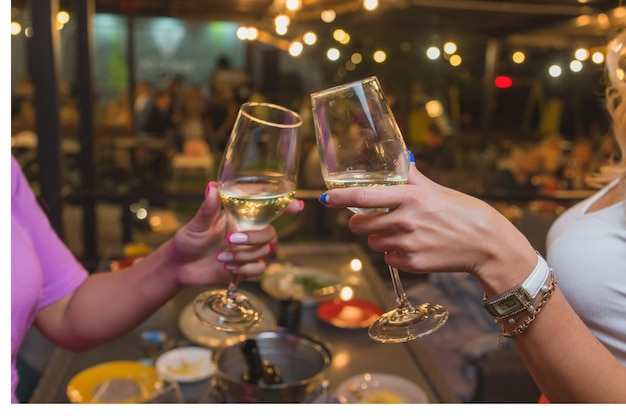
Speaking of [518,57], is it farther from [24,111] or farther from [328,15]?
[24,111]

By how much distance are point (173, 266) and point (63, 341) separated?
0.33 m

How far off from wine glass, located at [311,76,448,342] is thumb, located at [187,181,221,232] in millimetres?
216

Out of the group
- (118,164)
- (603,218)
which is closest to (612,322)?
(603,218)

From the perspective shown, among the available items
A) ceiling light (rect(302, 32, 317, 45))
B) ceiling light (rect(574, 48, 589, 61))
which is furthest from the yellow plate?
ceiling light (rect(302, 32, 317, 45))

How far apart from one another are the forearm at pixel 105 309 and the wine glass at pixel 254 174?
8.7 inches

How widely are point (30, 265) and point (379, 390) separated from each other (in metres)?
0.85

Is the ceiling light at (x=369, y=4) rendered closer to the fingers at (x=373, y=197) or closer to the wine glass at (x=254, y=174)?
the wine glass at (x=254, y=174)

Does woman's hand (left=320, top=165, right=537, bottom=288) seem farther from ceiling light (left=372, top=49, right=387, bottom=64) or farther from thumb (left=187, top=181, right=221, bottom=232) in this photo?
ceiling light (left=372, top=49, right=387, bottom=64)

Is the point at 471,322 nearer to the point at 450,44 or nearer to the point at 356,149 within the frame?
the point at 450,44

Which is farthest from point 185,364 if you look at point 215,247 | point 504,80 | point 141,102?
point 141,102

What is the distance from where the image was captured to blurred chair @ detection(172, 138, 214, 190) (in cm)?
576

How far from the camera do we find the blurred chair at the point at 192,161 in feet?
18.9

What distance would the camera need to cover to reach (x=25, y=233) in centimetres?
112

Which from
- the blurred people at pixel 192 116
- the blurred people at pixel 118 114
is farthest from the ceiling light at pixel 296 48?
the blurred people at pixel 118 114
